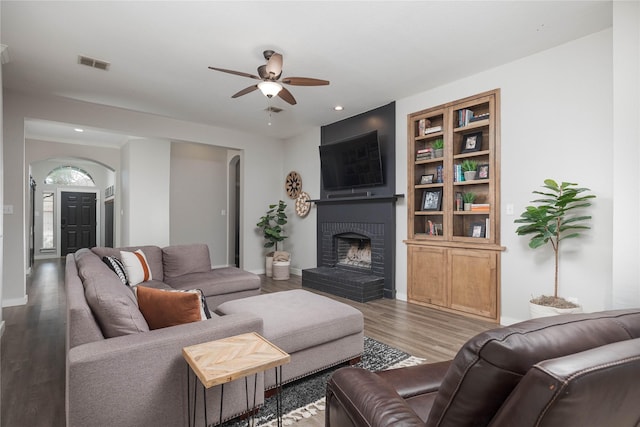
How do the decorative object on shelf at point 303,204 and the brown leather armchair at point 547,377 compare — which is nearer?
the brown leather armchair at point 547,377

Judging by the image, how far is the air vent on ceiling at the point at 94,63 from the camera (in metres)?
3.30

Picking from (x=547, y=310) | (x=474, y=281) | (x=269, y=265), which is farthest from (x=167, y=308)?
Result: (x=269, y=265)

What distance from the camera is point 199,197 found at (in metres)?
6.99

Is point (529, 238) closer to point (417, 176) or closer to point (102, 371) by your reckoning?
point (417, 176)

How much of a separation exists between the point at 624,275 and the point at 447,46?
2290mm

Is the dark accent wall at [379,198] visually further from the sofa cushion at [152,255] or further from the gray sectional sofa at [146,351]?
the sofa cushion at [152,255]

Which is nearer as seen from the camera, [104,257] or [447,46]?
[447,46]

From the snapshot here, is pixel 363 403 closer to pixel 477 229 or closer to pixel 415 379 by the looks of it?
pixel 415 379

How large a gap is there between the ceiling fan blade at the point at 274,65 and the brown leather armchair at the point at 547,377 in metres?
2.66

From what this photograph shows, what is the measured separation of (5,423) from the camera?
71.3 inches

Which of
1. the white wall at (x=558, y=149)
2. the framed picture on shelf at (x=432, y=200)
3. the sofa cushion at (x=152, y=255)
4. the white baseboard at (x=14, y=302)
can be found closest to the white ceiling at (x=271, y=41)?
the white wall at (x=558, y=149)

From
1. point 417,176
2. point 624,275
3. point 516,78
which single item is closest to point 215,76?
point 417,176

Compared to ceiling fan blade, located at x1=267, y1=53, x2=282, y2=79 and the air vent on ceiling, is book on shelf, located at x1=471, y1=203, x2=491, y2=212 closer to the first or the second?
ceiling fan blade, located at x1=267, y1=53, x2=282, y2=79

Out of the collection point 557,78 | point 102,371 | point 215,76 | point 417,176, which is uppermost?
point 215,76
